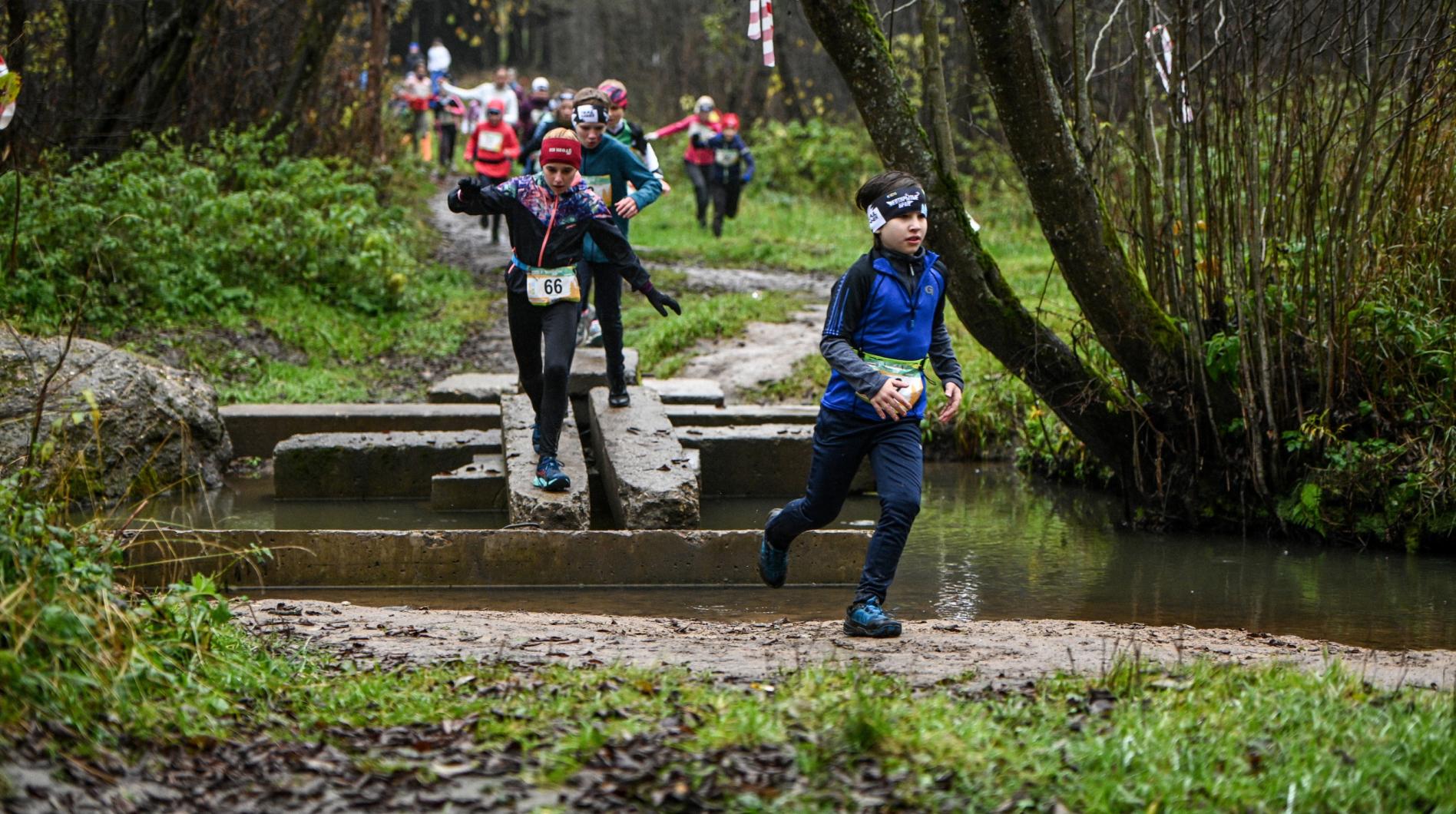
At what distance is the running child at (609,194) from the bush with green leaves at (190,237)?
4111mm

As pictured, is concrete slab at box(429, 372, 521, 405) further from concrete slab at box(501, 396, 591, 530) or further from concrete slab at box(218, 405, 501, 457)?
concrete slab at box(501, 396, 591, 530)

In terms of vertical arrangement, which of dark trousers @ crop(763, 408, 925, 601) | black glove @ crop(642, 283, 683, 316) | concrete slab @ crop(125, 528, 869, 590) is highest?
black glove @ crop(642, 283, 683, 316)

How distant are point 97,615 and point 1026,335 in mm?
5952

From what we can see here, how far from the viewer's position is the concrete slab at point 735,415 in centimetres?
1062

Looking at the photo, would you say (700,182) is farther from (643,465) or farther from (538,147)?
(643,465)

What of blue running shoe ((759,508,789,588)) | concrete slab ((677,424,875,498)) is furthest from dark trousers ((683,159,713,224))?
blue running shoe ((759,508,789,588))

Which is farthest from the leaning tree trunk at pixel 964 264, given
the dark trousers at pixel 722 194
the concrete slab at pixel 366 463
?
the dark trousers at pixel 722 194

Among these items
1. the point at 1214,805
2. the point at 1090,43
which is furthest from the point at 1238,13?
the point at 1090,43

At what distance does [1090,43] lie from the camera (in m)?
19.5

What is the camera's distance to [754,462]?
10.0 metres

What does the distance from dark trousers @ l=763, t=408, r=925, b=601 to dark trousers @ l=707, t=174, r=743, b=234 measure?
15.6m

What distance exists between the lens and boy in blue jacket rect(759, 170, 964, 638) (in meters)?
5.68

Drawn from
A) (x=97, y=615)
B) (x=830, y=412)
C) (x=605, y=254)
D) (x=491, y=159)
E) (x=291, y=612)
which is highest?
(x=491, y=159)

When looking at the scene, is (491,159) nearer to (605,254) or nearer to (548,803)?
(605,254)
